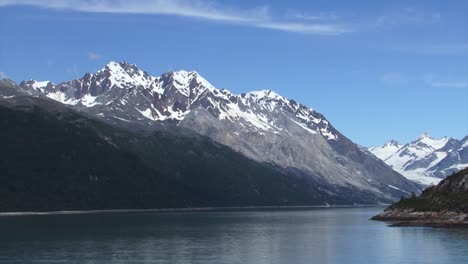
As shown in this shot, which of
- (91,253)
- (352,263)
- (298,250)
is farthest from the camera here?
(298,250)

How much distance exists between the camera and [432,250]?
176 meters

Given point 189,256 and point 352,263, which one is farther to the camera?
point 189,256

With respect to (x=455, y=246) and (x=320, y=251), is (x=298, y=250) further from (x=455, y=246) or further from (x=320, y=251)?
(x=455, y=246)

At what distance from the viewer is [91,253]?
173 metres

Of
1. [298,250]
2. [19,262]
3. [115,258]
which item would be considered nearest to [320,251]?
[298,250]

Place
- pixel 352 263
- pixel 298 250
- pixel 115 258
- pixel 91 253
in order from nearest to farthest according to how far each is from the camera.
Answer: pixel 352 263 < pixel 115 258 < pixel 91 253 < pixel 298 250

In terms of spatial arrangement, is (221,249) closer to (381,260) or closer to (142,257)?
(142,257)

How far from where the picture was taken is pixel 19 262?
15250cm

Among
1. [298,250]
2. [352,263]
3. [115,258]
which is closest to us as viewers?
[352,263]

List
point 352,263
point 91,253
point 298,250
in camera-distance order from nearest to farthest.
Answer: point 352,263 < point 91,253 < point 298,250

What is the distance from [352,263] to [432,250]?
3295 centimetres

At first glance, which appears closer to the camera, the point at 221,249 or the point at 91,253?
the point at 91,253

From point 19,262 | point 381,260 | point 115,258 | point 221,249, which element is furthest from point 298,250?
point 19,262

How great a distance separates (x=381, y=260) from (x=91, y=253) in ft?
214
